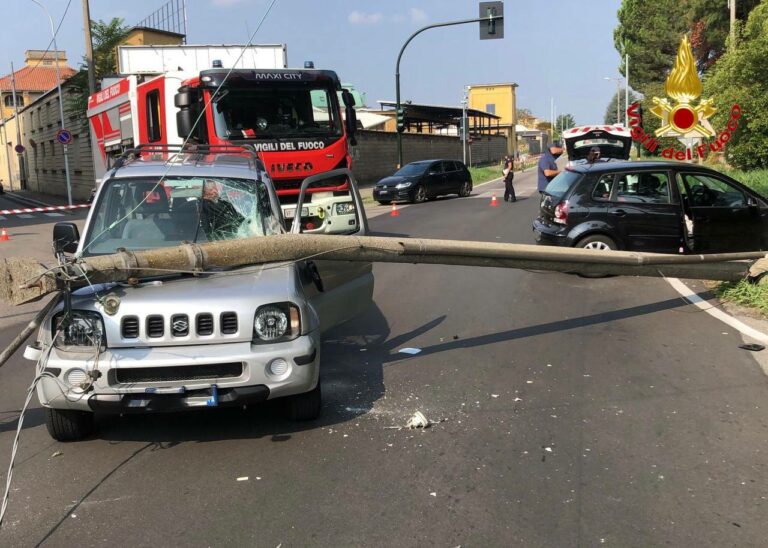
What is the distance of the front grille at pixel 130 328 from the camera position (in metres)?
4.26

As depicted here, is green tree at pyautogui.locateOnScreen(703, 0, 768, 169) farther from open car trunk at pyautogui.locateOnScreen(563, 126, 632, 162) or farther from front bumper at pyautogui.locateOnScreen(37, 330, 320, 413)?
front bumper at pyautogui.locateOnScreen(37, 330, 320, 413)

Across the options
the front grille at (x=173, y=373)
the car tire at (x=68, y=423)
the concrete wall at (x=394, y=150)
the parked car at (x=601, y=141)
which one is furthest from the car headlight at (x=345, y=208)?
the parked car at (x=601, y=141)

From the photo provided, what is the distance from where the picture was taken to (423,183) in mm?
27016

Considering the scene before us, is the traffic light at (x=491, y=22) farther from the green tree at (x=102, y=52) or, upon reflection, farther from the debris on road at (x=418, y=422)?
the debris on road at (x=418, y=422)

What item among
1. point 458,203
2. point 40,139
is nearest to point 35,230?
point 458,203

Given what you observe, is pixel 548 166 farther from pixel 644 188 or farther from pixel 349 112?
pixel 644 188

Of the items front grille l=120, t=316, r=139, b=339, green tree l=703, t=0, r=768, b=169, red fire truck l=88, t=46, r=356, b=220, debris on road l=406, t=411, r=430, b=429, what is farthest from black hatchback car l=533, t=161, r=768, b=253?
green tree l=703, t=0, r=768, b=169

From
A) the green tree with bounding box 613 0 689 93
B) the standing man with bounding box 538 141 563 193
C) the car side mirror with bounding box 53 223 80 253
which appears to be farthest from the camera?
the green tree with bounding box 613 0 689 93

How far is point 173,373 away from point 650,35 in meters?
52.1

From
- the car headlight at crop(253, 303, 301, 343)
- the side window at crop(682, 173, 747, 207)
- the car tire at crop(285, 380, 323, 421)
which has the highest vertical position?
the side window at crop(682, 173, 747, 207)

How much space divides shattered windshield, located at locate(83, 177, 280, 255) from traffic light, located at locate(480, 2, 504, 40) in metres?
21.4

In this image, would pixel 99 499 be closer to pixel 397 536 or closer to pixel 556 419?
pixel 397 536

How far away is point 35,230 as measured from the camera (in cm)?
2044

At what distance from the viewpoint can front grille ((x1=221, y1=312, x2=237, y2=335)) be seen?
4301 millimetres
